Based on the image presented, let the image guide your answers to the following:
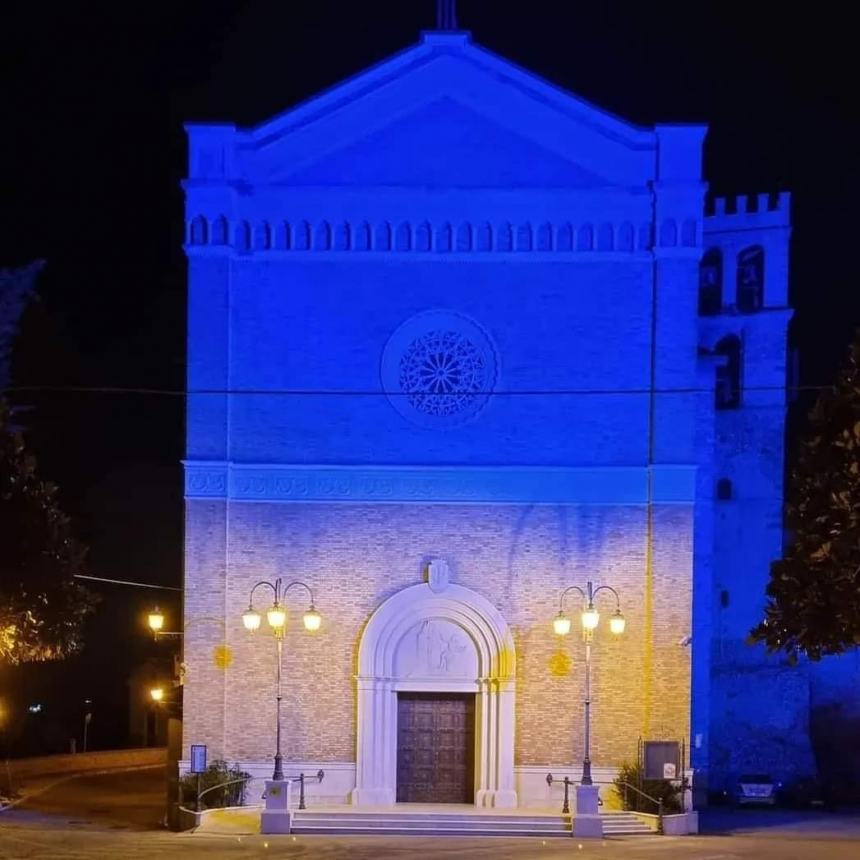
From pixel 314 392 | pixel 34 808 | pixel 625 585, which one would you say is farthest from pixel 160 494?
pixel 625 585

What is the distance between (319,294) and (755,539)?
14.3 m

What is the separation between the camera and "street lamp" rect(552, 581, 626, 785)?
864 inches

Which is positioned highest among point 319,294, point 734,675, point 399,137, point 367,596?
point 399,137

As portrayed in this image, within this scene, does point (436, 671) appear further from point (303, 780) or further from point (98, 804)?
point (98, 804)

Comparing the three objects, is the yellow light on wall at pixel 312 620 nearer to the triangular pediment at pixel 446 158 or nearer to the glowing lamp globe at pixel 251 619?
the glowing lamp globe at pixel 251 619

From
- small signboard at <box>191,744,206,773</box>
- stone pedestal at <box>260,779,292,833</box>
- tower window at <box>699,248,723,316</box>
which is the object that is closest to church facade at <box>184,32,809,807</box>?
small signboard at <box>191,744,206,773</box>

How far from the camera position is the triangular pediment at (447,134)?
952 inches

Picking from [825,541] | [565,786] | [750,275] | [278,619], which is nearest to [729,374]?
[750,275]

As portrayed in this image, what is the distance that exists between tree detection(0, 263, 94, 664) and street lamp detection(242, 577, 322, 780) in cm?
314

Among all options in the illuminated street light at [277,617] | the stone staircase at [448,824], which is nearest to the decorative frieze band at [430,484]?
the illuminated street light at [277,617]

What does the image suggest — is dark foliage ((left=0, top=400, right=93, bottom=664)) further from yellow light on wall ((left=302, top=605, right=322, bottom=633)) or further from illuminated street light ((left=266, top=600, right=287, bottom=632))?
yellow light on wall ((left=302, top=605, right=322, bottom=633))

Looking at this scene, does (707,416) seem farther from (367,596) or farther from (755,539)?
(367,596)

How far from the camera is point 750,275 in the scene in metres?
34.1

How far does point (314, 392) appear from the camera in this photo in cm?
2411
